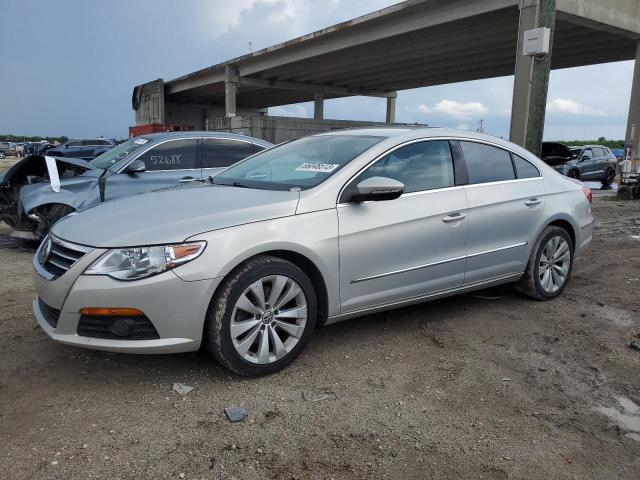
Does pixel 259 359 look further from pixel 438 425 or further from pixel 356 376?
pixel 438 425

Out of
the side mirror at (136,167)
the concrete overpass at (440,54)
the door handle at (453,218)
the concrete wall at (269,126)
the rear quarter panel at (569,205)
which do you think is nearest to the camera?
the door handle at (453,218)

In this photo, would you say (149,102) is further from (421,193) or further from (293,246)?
(293,246)

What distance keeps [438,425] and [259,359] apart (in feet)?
3.57

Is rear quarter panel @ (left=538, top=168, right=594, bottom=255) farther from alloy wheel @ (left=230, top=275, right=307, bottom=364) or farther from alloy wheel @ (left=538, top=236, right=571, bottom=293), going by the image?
alloy wheel @ (left=230, top=275, right=307, bottom=364)

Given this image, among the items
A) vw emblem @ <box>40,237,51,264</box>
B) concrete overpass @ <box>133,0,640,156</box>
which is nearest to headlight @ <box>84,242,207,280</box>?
vw emblem @ <box>40,237,51,264</box>

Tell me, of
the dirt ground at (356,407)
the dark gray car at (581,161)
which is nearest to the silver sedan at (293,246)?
the dirt ground at (356,407)

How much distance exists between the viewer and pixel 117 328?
2.89 meters

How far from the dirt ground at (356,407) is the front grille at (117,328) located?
0.36m

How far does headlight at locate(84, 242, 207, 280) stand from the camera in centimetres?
286

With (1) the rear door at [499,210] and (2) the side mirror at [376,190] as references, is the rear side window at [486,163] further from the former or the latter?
(2) the side mirror at [376,190]

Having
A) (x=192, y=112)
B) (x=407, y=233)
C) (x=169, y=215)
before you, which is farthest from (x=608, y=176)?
(x=192, y=112)

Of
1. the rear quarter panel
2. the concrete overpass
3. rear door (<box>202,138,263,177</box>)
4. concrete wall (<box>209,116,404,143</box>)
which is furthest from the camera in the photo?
concrete wall (<box>209,116,404,143</box>)

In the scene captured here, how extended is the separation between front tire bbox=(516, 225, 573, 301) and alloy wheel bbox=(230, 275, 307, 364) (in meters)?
2.44

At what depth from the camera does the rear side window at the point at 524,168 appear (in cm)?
468
